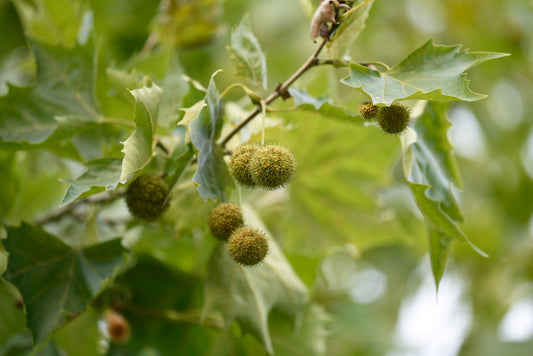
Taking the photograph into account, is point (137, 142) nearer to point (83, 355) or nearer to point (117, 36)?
point (83, 355)

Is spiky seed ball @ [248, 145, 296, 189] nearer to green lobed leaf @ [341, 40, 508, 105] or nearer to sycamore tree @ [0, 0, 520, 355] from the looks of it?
sycamore tree @ [0, 0, 520, 355]

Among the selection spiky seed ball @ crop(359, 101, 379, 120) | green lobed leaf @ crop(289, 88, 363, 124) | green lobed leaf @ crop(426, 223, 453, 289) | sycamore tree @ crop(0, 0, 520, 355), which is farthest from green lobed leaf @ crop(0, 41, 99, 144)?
green lobed leaf @ crop(426, 223, 453, 289)

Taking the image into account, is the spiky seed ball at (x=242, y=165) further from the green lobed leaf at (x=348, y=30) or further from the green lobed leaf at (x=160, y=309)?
the green lobed leaf at (x=160, y=309)

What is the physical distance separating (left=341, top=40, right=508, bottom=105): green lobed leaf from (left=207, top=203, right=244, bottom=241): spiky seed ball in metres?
0.51

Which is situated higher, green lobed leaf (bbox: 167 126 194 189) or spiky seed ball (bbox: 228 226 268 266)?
green lobed leaf (bbox: 167 126 194 189)

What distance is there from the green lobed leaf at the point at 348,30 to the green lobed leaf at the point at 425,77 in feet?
0.55

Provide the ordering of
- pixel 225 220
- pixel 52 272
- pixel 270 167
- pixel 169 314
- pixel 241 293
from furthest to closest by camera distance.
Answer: pixel 169 314
pixel 241 293
pixel 52 272
pixel 225 220
pixel 270 167

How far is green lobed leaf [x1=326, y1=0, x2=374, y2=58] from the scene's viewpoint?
6.20ft

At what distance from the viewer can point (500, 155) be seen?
5.45 meters

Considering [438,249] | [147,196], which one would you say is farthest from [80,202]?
[438,249]

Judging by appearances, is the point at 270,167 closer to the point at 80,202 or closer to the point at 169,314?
the point at 80,202

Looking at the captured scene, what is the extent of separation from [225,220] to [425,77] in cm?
73

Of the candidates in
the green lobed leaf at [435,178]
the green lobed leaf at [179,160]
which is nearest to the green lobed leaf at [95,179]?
the green lobed leaf at [179,160]

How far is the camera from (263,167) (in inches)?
69.1
